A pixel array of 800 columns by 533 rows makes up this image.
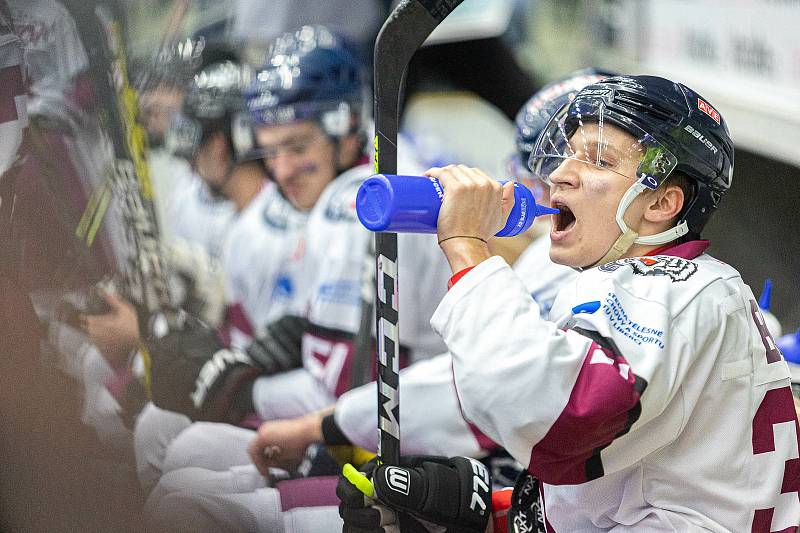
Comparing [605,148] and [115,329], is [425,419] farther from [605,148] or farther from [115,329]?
Result: [605,148]

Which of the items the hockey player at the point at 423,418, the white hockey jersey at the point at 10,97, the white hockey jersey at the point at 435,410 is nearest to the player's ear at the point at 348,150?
the hockey player at the point at 423,418

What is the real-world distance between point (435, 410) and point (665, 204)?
3.70 feet

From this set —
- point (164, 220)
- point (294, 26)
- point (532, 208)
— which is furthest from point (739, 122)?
point (532, 208)

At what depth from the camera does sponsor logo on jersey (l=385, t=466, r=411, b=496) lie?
1602 mm

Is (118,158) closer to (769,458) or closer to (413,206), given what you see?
(413,206)

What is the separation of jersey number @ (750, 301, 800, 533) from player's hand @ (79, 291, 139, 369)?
1.28 meters

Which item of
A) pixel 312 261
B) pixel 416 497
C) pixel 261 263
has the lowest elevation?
pixel 261 263

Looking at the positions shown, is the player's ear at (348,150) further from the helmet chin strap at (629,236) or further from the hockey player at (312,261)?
the helmet chin strap at (629,236)

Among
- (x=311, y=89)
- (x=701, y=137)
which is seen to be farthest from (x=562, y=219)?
(x=311, y=89)

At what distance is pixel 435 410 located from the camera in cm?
260

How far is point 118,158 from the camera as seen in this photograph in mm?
2033

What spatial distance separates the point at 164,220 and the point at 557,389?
1.61m

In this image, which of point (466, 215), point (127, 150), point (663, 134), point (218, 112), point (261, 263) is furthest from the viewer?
point (261, 263)

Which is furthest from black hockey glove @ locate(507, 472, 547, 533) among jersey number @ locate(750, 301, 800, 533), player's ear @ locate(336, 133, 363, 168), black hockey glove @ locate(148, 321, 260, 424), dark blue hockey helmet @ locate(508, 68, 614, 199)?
player's ear @ locate(336, 133, 363, 168)
